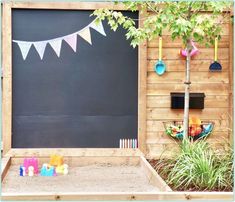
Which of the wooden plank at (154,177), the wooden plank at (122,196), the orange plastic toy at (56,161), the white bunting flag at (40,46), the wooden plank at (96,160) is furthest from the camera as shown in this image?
the white bunting flag at (40,46)

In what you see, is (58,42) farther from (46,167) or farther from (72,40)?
(46,167)

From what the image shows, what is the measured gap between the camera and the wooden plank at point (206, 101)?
5859mm

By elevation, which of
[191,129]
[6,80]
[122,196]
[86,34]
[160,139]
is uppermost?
[86,34]

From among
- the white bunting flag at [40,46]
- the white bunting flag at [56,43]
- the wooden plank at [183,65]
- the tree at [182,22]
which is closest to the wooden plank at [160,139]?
the wooden plank at [183,65]

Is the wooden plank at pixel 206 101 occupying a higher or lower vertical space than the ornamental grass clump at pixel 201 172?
higher

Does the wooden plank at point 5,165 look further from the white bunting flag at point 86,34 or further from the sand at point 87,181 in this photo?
the white bunting flag at point 86,34

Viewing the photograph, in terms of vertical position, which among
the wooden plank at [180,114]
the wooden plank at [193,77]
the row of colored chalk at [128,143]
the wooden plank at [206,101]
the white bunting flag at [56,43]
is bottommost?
the row of colored chalk at [128,143]

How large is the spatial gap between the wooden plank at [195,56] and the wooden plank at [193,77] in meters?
0.21

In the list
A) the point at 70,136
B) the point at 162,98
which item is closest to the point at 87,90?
the point at 70,136

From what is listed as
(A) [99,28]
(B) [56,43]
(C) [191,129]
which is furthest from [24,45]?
(C) [191,129]

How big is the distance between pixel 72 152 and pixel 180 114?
1.57m

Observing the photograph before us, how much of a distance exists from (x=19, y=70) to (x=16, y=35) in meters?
0.47

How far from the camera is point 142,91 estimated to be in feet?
19.0

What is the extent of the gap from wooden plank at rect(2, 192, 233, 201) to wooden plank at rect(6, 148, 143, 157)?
2.06 m
